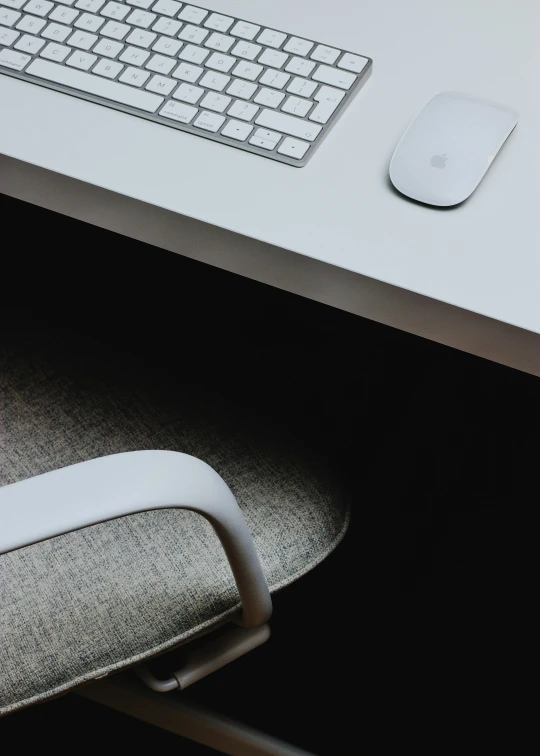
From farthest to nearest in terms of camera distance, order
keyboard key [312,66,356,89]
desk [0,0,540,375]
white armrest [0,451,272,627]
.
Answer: keyboard key [312,66,356,89], desk [0,0,540,375], white armrest [0,451,272,627]

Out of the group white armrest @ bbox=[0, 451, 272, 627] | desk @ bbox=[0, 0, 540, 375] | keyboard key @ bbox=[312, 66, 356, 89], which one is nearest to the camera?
white armrest @ bbox=[0, 451, 272, 627]

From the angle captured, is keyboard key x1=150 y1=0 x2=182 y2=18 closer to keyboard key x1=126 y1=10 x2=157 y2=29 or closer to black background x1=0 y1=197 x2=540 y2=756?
keyboard key x1=126 y1=10 x2=157 y2=29

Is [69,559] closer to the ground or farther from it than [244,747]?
farther from it

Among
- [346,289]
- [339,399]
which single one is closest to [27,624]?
[346,289]

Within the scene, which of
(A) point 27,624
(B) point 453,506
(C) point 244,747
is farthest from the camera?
(B) point 453,506

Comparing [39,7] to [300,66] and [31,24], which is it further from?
[300,66]

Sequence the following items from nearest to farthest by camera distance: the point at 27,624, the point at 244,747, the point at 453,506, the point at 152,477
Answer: the point at 152,477 → the point at 27,624 → the point at 244,747 → the point at 453,506

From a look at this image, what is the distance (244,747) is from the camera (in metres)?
0.88

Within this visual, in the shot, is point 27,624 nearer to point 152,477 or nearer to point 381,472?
point 152,477

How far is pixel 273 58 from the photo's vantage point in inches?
25.3

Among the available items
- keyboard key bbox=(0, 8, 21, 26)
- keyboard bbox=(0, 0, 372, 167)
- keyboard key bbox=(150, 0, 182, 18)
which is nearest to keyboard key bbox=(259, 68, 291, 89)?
keyboard bbox=(0, 0, 372, 167)

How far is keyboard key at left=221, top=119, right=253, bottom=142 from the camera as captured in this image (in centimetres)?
60

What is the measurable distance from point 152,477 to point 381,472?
74 centimetres

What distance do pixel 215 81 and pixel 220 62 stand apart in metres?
0.02
